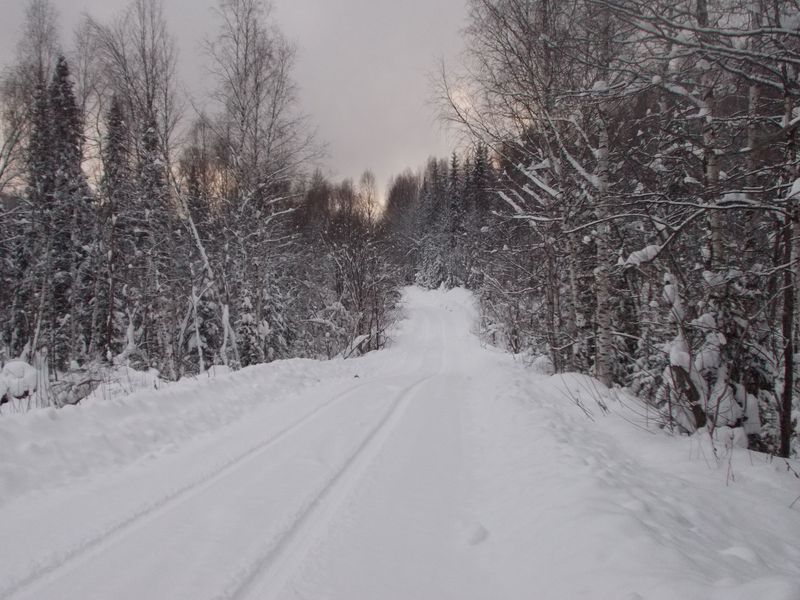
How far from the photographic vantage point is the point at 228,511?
3260 mm

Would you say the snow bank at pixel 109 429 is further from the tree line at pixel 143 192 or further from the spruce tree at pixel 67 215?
the spruce tree at pixel 67 215

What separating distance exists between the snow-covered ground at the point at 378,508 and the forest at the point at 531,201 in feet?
5.85

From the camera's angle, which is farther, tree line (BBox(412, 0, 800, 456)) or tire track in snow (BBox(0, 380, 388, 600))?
tree line (BBox(412, 0, 800, 456))

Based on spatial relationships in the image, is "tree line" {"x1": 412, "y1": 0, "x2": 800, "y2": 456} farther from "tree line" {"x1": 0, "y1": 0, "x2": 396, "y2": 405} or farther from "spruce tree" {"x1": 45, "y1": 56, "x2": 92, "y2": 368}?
"spruce tree" {"x1": 45, "y1": 56, "x2": 92, "y2": 368}

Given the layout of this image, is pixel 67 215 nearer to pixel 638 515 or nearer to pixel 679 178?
pixel 679 178

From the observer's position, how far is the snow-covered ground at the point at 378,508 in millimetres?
2407

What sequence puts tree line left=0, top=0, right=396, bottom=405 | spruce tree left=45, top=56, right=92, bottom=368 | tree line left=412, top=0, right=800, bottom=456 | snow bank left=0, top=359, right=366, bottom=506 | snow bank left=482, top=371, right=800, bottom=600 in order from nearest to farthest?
1. snow bank left=482, top=371, right=800, bottom=600
2. tree line left=412, top=0, right=800, bottom=456
3. snow bank left=0, top=359, right=366, bottom=506
4. tree line left=0, top=0, right=396, bottom=405
5. spruce tree left=45, top=56, right=92, bottom=368

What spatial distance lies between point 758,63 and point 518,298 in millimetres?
14209

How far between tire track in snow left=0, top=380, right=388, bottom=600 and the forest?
4.65 metres

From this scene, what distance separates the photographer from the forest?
12.8 ft

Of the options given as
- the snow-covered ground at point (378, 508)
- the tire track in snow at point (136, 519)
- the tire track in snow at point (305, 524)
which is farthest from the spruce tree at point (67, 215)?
the tire track in snow at point (305, 524)

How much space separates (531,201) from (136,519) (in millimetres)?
15710

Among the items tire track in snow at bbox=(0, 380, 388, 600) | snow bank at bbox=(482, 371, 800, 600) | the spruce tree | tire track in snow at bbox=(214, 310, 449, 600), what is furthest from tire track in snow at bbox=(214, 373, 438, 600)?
the spruce tree

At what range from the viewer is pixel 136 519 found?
314 cm
